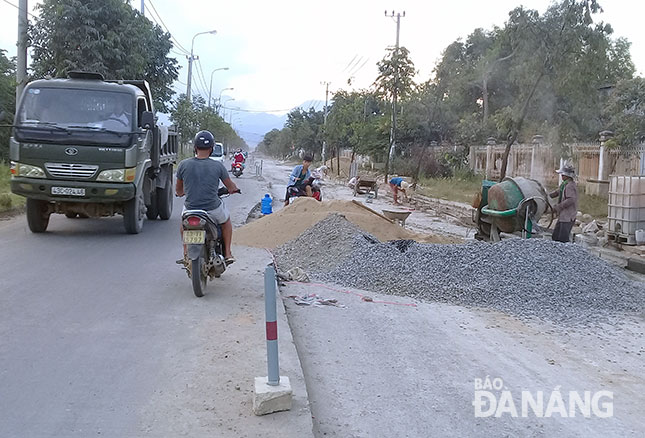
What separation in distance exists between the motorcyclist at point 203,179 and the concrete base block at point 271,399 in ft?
11.4

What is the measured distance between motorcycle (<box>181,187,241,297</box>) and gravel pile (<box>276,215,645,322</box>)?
6.35 feet

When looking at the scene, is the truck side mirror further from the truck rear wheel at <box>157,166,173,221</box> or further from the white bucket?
the white bucket

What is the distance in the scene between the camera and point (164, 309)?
22.0 ft

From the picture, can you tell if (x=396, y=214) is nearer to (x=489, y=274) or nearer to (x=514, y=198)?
(x=514, y=198)

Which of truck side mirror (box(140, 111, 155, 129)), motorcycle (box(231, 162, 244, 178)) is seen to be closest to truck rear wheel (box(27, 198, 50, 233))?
truck side mirror (box(140, 111, 155, 129))

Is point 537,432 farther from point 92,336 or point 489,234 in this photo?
point 489,234

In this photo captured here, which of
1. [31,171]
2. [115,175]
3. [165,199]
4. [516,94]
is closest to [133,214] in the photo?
[115,175]

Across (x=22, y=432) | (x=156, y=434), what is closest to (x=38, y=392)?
(x=22, y=432)

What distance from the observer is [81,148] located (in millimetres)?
10539

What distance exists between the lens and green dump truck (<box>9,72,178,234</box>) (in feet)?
34.5

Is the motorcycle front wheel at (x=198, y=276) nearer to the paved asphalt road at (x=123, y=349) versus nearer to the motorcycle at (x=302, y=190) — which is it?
the paved asphalt road at (x=123, y=349)

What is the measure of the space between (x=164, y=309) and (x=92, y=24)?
15.2 metres

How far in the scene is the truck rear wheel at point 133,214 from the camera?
11.5 meters

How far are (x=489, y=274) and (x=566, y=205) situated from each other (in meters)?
3.55
